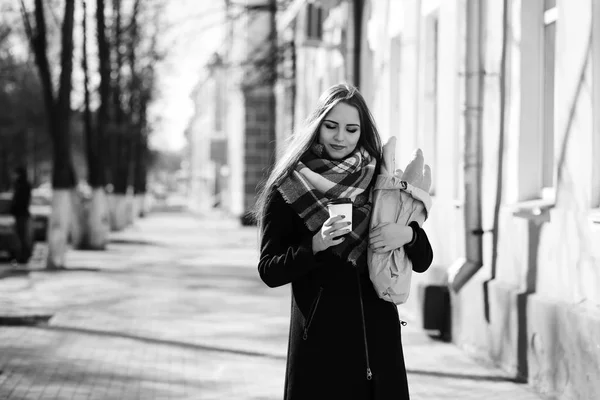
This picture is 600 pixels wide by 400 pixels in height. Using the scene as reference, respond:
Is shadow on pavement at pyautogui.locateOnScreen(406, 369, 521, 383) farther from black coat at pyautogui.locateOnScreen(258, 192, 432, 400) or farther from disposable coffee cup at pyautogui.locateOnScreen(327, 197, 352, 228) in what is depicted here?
disposable coffee cup at pyautogui.locateOnScreen(327, 197, 352, 228)

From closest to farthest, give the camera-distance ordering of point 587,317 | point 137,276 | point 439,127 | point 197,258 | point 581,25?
point 587,317 → point 581,25 → point 439,127 → point 137,276 → point 197,258

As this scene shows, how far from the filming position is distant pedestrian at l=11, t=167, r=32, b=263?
20.8m

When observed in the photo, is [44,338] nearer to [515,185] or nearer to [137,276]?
[515,185]

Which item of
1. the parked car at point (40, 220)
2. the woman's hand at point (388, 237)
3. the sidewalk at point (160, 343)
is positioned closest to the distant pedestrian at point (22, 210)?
the sidewalk at point (160, 343)

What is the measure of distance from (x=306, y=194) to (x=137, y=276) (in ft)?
52.0

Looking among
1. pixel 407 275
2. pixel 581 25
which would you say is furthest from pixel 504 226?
pixel 407 275

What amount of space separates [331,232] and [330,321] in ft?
1.24

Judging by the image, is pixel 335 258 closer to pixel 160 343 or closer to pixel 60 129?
pixel 160 343

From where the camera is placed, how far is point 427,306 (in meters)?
11.3

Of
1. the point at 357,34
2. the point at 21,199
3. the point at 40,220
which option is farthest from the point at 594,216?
the point at 40,220

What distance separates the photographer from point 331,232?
360cm

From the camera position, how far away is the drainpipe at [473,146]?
34.3 feet

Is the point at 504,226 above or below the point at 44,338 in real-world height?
above

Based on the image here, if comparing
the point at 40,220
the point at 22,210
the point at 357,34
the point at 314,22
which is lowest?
the point at 40,220
